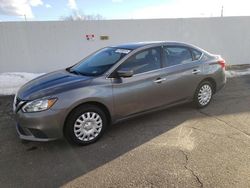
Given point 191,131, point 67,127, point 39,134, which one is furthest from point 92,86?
point 191,131

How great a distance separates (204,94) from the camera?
239 inches

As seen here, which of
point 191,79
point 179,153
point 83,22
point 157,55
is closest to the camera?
point 179,153

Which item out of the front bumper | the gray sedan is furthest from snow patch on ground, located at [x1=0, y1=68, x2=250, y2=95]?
the front bumper

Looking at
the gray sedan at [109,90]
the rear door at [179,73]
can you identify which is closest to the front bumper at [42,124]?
the gray sedan at [109,90]

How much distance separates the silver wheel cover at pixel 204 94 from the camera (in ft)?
19.7

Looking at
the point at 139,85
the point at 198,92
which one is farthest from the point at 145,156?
the point at 198,92

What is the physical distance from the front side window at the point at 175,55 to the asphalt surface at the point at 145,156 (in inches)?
43.9

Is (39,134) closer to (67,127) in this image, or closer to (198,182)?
(67,127)

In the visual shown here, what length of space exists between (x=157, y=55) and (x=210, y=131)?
1.70 metres

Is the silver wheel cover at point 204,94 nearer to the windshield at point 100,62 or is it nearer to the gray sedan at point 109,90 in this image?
the gray sedan at point 109,90

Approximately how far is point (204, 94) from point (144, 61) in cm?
182

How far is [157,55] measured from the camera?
525 centimetres

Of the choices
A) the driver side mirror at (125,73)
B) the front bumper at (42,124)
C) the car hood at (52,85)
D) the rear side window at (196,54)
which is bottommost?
the front bumper at (42,124)

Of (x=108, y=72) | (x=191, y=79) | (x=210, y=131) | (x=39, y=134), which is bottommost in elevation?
(x=210, y=131)
